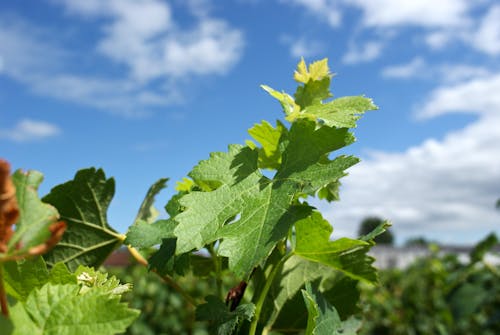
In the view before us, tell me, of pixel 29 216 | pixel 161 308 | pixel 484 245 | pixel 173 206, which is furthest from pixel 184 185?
pixel 161 308

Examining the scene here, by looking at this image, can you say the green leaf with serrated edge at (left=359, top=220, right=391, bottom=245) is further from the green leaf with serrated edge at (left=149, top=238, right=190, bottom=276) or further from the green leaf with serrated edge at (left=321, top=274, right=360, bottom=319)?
the green leaf with serrated edge at (left=149, top=238, right=190, bottom=276)

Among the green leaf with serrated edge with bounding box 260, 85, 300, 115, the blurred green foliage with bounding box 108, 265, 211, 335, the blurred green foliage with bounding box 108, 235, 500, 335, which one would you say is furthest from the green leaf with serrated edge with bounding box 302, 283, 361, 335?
the blurred green foliage with bounding box 108, 265, 211, 335

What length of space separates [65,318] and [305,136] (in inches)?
23.5

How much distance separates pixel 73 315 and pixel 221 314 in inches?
18.4

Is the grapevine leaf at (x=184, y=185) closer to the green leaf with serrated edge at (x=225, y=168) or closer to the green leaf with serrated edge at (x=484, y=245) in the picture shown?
the green leaf with serrated edge at (x=225, y=168)

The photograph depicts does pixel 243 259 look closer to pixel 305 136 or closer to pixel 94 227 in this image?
pixel 305 136

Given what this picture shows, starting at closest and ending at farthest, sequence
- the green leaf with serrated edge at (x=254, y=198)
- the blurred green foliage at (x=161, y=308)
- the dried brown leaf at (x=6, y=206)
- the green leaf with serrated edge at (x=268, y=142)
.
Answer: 1. the dried brown leaf at (x=6, y=206)
2. the green leaf with serrated edge at (x=254, y=198)
3. the green leaf with serrated edge at (x=268, y=142)
4. the blurred green foliage at (x=161, y=308)

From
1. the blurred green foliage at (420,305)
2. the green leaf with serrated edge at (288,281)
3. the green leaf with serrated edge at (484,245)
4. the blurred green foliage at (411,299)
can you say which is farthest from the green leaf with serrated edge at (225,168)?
the blurred green foliage at (420,305)

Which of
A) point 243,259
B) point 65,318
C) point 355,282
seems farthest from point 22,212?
point 355,282

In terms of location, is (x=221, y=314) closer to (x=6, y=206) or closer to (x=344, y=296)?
(x=344, y=296)

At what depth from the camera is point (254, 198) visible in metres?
1.14

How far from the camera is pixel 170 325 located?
314 inches

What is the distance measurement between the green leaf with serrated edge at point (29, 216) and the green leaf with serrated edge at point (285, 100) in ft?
2.33

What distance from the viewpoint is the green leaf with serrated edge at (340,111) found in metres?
1.23
